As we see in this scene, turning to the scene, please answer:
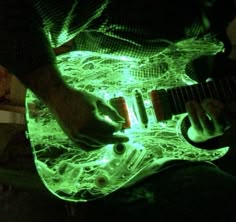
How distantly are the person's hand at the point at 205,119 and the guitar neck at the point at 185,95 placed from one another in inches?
0.7

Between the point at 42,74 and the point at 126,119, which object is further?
the point at 126,119

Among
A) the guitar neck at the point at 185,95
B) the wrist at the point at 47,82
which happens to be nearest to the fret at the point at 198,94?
the guitar neck at the point at 185,95

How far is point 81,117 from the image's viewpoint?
76 cm

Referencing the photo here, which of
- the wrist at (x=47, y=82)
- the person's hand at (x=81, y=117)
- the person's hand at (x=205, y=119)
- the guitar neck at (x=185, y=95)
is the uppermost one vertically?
the wrist at (x=47, y=82)

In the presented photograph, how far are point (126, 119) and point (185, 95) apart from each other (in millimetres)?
171

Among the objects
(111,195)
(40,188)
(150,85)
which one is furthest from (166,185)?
(40,188)

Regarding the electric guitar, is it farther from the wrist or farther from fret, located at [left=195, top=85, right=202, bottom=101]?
the wrist

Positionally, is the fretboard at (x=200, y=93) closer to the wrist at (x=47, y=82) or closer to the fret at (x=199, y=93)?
the fret at (x=199, y=93)

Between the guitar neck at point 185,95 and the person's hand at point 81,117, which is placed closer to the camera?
the person's hand at point 81,117

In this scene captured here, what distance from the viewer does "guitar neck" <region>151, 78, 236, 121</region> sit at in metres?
0.92

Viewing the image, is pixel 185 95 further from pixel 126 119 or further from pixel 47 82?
pixel 47 82

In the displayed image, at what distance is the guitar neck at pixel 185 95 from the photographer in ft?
3.02

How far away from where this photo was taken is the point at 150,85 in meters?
0.97

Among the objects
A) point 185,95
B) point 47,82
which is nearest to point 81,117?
point 47,82
